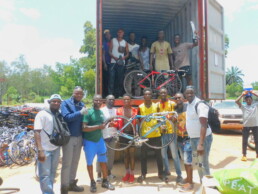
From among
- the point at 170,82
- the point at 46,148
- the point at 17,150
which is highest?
the point at 170,82

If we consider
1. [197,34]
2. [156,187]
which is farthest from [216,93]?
[156,187]

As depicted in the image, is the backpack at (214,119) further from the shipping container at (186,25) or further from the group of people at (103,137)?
the shipping container at (186,25)

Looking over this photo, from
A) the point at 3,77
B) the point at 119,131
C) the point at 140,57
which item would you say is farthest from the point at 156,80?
the point at 3,77

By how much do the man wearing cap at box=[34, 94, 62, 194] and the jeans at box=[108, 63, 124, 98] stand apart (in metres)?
2.89

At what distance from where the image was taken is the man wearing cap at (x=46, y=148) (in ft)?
11.9

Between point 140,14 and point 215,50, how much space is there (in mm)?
3077

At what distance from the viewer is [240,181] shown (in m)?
1.93

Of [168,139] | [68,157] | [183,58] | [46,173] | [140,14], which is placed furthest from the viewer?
[140,14]

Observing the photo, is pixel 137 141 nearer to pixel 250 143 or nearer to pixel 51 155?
pixel 51 155

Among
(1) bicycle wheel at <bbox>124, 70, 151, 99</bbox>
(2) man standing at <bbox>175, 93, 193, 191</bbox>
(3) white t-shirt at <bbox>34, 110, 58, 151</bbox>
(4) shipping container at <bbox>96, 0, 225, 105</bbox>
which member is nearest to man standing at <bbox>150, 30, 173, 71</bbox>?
(1) bicycle wheel at <bbox>124, 70, 151, 99</bbox>

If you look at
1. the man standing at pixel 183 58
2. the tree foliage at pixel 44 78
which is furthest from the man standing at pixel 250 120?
the tree foliage at pixel 44 78

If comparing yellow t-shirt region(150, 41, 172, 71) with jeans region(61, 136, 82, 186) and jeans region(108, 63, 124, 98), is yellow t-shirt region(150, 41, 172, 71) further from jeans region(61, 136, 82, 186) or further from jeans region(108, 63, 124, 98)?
jeans region(61, 136, 82, 186)

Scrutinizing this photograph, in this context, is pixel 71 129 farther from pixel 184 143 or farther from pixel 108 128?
pixel 184 143

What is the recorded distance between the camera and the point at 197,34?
6.31 metres
